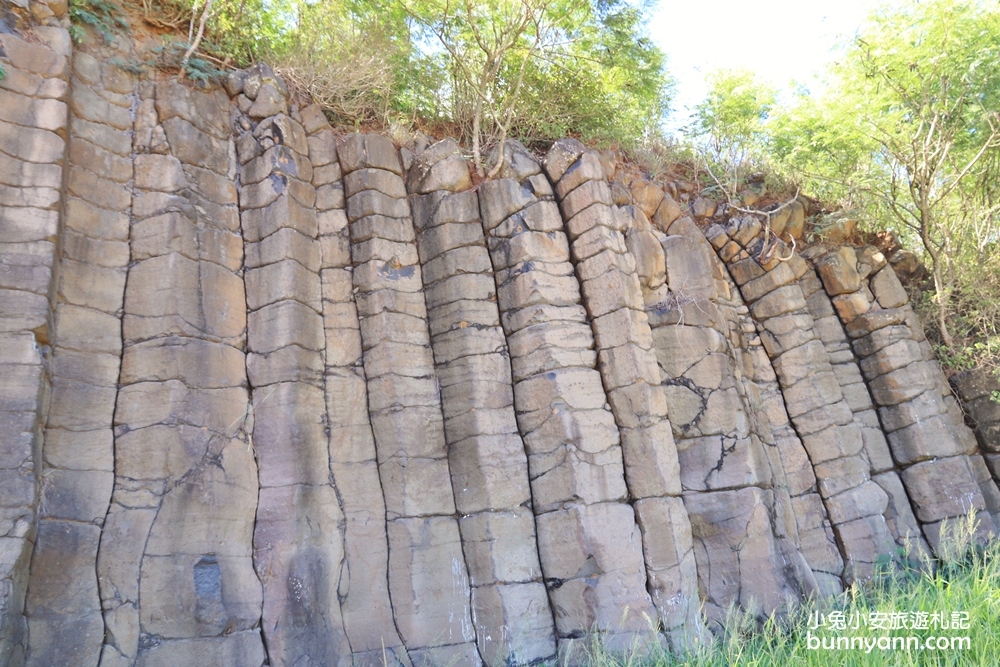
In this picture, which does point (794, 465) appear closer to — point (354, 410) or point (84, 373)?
point (354, 410)

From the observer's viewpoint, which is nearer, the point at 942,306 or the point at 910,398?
the point at 910,398

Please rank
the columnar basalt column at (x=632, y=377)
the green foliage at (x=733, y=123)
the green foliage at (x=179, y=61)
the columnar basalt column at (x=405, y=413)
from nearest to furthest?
the columnar basalt column at (x=405, y=413), the columnar basalt column at (x=632, y=377), the green foliage at (x=179, y=61), the green foliage at (x=733, y=123)

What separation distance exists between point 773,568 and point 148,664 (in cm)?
510

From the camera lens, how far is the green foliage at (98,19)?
628 cm

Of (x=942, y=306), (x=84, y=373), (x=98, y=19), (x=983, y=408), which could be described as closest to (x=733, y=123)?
(x=942, y=306)

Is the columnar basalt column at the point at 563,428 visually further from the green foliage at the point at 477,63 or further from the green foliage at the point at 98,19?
the green foliage at the point at 98,19

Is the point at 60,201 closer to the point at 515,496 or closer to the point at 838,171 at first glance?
the point at 515,496

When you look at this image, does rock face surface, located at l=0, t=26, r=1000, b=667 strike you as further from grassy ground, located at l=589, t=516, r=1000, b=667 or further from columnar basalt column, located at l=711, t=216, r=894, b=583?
grassy ground, located at l=589, t=516, r=1000, b=667

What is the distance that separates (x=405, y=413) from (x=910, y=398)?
20.4 feet

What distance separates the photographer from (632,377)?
638cm

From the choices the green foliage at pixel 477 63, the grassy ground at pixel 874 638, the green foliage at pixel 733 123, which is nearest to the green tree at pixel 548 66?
the green foliage at pixel 477 63

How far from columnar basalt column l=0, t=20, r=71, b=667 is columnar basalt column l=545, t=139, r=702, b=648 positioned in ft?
13.7

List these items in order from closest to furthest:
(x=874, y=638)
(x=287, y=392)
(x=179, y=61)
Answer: (x=874, y=638), (x=287, y=392), (x=179, y=61)

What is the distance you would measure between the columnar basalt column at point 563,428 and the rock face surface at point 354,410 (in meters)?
0.03
